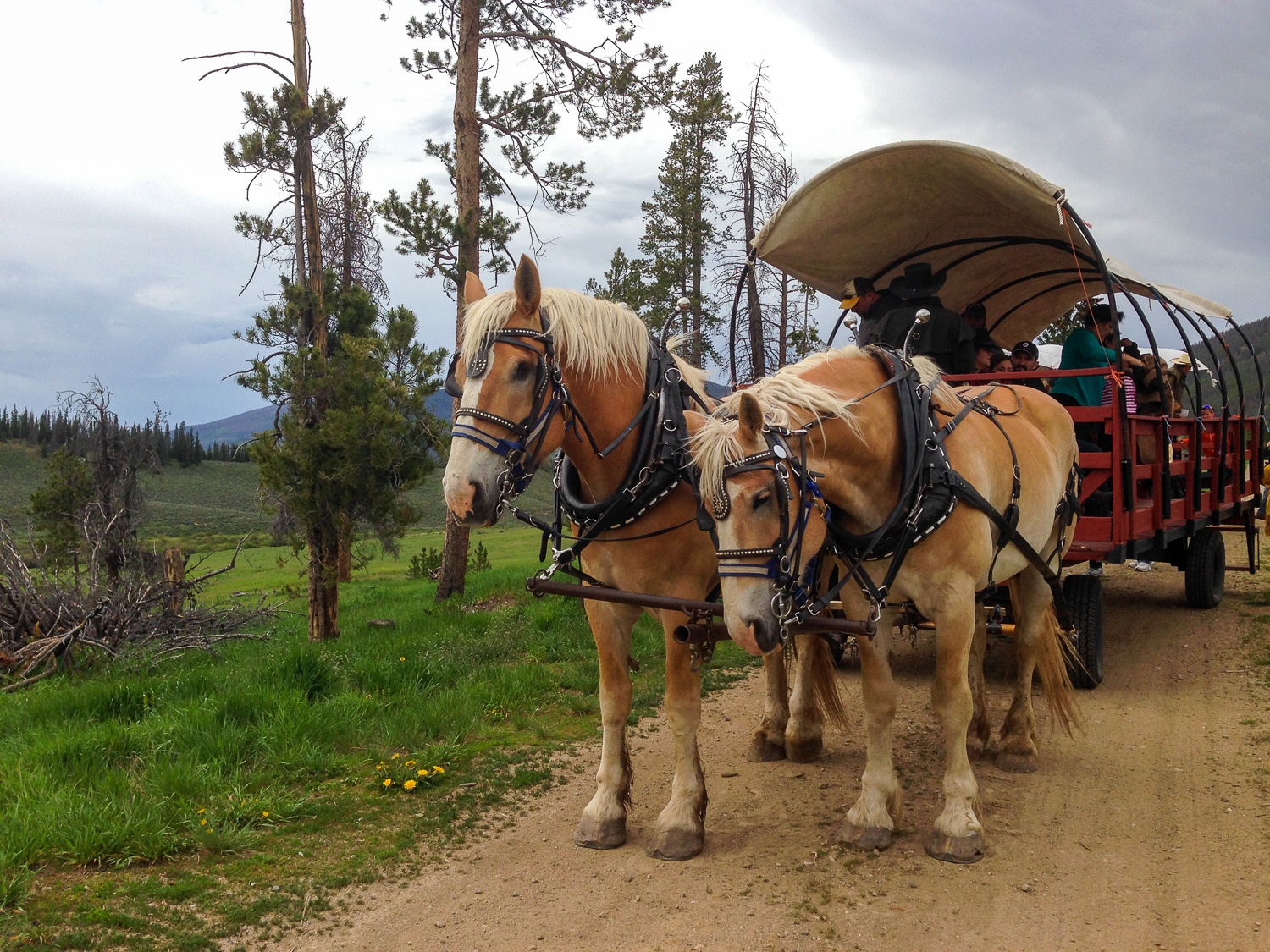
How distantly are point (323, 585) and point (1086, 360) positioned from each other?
7075 millimetres

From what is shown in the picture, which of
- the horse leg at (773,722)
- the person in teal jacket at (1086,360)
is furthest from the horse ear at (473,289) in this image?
the person in teal jacket at (1086,360)

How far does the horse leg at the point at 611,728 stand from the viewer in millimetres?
3850

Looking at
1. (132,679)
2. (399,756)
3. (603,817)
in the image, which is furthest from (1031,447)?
(132,679)

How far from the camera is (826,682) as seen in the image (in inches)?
189

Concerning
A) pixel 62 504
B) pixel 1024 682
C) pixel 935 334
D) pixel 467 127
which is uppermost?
pixel 467 127

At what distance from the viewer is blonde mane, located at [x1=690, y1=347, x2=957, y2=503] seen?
304cm

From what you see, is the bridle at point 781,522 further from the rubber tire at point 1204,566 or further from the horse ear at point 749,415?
the rubber tire at point 1204,566

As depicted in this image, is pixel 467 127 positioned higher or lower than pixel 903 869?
higher

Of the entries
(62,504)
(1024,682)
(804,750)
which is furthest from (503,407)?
(62,504)

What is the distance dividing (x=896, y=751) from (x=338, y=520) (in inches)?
211

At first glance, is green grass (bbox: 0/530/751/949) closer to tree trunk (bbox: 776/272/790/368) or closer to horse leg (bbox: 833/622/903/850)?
horse leg (bbox: 833/622/903/850)

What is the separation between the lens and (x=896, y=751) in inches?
200

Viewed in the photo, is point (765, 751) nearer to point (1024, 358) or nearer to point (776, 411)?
point (776, 411)

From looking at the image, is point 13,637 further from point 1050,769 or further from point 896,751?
point 1050,769
